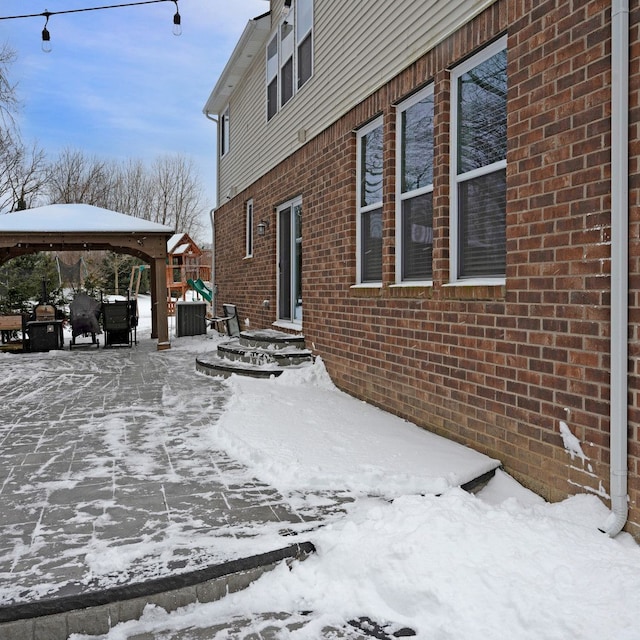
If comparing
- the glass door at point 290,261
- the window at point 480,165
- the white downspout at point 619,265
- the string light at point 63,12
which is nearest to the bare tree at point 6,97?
the string light at point 63,12

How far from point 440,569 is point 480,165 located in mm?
2862

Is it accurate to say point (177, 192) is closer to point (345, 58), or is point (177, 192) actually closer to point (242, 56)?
point (242, 56)

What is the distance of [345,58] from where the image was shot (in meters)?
6.28

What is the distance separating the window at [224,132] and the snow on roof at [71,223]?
330 centimetres

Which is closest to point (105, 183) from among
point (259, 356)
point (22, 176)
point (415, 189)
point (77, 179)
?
point (77, 179)

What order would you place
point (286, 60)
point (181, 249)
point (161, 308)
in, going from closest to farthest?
point (286, 60)
point (161, 308)
point (181, 249)

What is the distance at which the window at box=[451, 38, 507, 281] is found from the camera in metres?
3.87

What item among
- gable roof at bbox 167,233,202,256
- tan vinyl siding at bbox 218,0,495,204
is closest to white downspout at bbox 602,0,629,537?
tan vinyl siding at bbox 218,0,495,204

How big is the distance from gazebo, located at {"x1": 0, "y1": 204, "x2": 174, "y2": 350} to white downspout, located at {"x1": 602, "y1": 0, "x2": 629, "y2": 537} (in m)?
8.94

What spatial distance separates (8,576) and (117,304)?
909cm

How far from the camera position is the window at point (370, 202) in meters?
5.67

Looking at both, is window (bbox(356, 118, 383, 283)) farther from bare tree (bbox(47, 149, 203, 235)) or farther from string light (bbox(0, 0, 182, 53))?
bare tree (bbox(47, 149, 203, 235))

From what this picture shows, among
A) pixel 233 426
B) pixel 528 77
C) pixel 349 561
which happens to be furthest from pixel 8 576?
pixel 528 77

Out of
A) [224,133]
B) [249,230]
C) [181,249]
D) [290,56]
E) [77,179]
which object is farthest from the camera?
[77,179]
